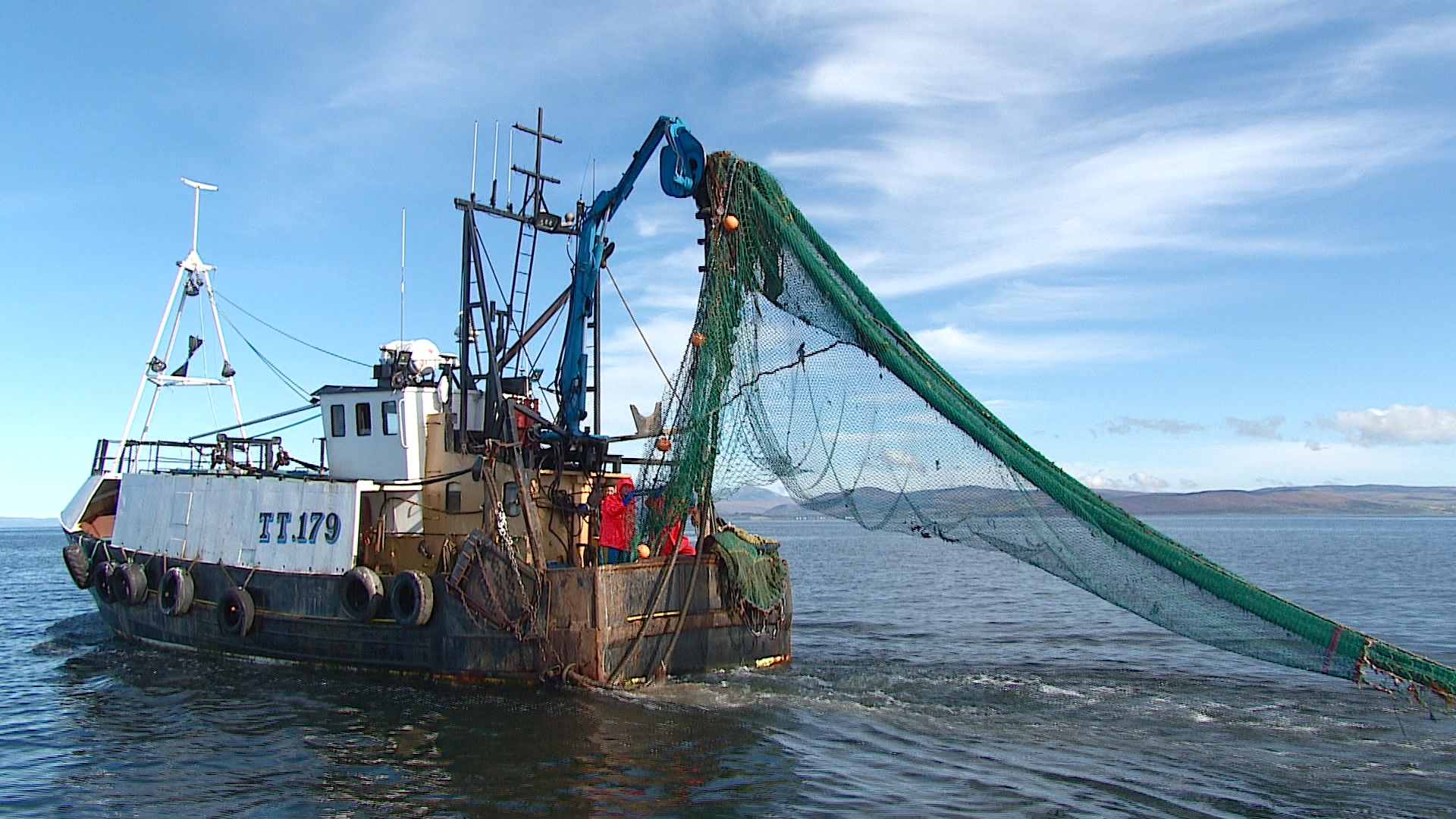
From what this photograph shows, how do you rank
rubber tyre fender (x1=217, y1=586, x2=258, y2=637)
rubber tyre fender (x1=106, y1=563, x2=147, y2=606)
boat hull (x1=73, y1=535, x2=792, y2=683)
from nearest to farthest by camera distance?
1. boat hull (x1=73, y1=535, x2=792, y2=683)
2. rubber tyre fender (x1=217, y1=586, x2=258, y2=637)
3. rubber tyre fender (x1=106, y1=563, x2=147, y2=606)

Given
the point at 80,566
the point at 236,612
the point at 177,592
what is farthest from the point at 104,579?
the point at 236,612

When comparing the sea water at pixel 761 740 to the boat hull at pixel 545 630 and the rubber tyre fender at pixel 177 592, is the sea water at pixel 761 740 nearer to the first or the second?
the boat hull at pixel 545 630

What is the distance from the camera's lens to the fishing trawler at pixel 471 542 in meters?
14.5

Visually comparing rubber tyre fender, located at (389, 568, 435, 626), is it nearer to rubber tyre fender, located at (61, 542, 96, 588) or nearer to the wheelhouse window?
the wheelhouse window

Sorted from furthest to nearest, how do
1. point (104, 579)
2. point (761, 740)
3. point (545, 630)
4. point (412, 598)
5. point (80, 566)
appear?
point (80, 566) → point (104, 579) → point (412, 598) → point (545, 630) → point (761, 740)

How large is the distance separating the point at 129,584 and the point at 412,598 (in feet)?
27.4

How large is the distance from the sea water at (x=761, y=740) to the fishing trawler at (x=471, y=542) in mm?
673

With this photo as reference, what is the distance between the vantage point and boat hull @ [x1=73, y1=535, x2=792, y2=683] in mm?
14125

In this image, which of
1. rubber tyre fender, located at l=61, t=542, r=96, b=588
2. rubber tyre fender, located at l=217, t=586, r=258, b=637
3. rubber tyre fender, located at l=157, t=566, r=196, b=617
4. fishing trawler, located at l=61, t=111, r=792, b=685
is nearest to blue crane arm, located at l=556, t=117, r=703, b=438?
fishing trawler, located at l=61, t=111, r=792, b=685

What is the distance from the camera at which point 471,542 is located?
48.3 ft

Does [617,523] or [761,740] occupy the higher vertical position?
[617,523]

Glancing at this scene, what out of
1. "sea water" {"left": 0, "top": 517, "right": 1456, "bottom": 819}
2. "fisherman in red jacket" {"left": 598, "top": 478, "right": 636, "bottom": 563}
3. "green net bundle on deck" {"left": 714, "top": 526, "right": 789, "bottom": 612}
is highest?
"fisherman in red jacket" {"left": 598, "top": 478, "right": 636, "bottom": 563}

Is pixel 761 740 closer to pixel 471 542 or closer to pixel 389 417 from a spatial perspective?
pixel 471 542

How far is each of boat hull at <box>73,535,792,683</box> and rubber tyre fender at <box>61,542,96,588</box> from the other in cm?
445
